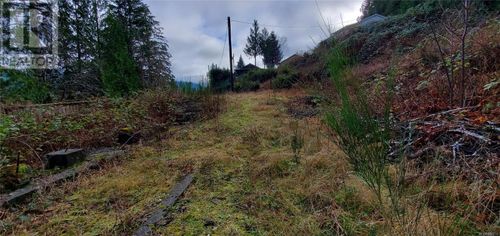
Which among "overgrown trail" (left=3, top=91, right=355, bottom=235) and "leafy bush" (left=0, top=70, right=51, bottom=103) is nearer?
"overgrown trail" (left=3, top=91, right=355, bottom=235)

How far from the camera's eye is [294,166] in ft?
6.90

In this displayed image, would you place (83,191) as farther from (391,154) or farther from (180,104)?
(180,104)

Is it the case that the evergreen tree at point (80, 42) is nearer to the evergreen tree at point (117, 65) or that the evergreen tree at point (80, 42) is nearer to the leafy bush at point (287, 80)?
the evergreen tree at point (117, 65)

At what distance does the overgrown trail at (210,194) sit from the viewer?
4.45 feet

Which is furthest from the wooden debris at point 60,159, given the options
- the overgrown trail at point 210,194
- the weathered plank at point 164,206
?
the weathered plank at point 164,206

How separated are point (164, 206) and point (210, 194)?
0.33 metres

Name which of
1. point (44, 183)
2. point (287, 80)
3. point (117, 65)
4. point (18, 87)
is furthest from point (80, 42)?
Result: point (44, 183)

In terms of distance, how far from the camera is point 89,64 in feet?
32.7

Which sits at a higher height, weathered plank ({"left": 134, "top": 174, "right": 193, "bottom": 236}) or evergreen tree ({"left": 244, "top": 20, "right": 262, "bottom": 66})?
evergreen tree ({"left": 244, "top": 20, "right": 262, "bottom": 66})

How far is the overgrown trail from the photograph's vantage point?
136 centimetres

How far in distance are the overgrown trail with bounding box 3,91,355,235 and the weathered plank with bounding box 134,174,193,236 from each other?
0.04 metres

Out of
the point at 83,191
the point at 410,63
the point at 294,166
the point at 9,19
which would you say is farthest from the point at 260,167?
the point at 9,19

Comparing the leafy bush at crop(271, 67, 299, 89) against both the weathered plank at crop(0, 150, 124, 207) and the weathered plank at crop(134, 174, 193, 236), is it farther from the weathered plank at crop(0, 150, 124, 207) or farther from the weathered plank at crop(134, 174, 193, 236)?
the weathered plank at crop(0, 150, 124, 207)

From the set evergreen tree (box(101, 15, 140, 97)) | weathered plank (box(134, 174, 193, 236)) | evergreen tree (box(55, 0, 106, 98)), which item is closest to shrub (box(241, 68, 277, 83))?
evergreen tree (box(55, 0, 106, 98))
